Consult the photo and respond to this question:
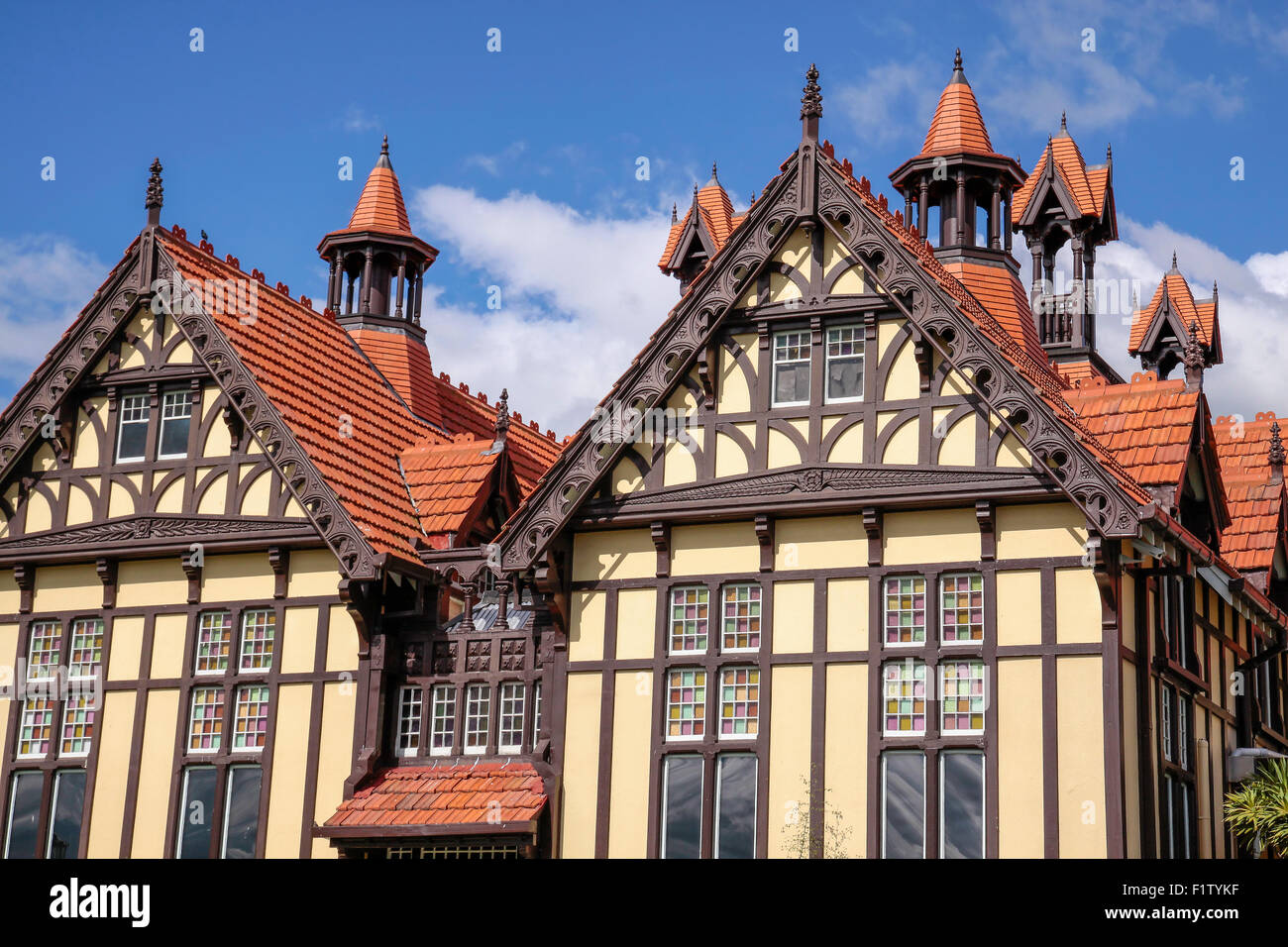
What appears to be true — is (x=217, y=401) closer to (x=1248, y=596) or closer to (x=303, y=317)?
(x=303, y=317)

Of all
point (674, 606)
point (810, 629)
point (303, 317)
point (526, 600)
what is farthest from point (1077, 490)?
point (303, 317)

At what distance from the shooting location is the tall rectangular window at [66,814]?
30.6 m

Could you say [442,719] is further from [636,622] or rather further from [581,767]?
[636,622]

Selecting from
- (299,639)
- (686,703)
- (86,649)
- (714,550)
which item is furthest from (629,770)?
(86,649)

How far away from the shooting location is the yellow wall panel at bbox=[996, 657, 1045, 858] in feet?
83.9

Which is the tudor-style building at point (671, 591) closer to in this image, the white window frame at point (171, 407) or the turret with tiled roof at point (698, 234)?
the white window frame at point (171, 407)

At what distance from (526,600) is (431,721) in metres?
2.95

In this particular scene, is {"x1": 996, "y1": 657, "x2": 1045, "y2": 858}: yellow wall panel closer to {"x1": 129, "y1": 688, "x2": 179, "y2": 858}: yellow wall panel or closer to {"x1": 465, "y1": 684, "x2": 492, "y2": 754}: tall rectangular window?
{"x1": 465, "y1": 684, "x2": 492, "y2": 754}: tall rectangular window

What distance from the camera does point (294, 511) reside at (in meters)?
30.8

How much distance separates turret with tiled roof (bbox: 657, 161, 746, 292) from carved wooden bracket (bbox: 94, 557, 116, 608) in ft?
58.2

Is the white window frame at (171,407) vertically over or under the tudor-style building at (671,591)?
over

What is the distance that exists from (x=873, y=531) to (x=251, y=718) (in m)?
10.6

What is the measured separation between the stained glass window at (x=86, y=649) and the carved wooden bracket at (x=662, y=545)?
9910mm

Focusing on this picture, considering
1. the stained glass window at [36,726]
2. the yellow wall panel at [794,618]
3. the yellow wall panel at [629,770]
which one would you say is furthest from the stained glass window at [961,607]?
the stained glass window at [36,726]
